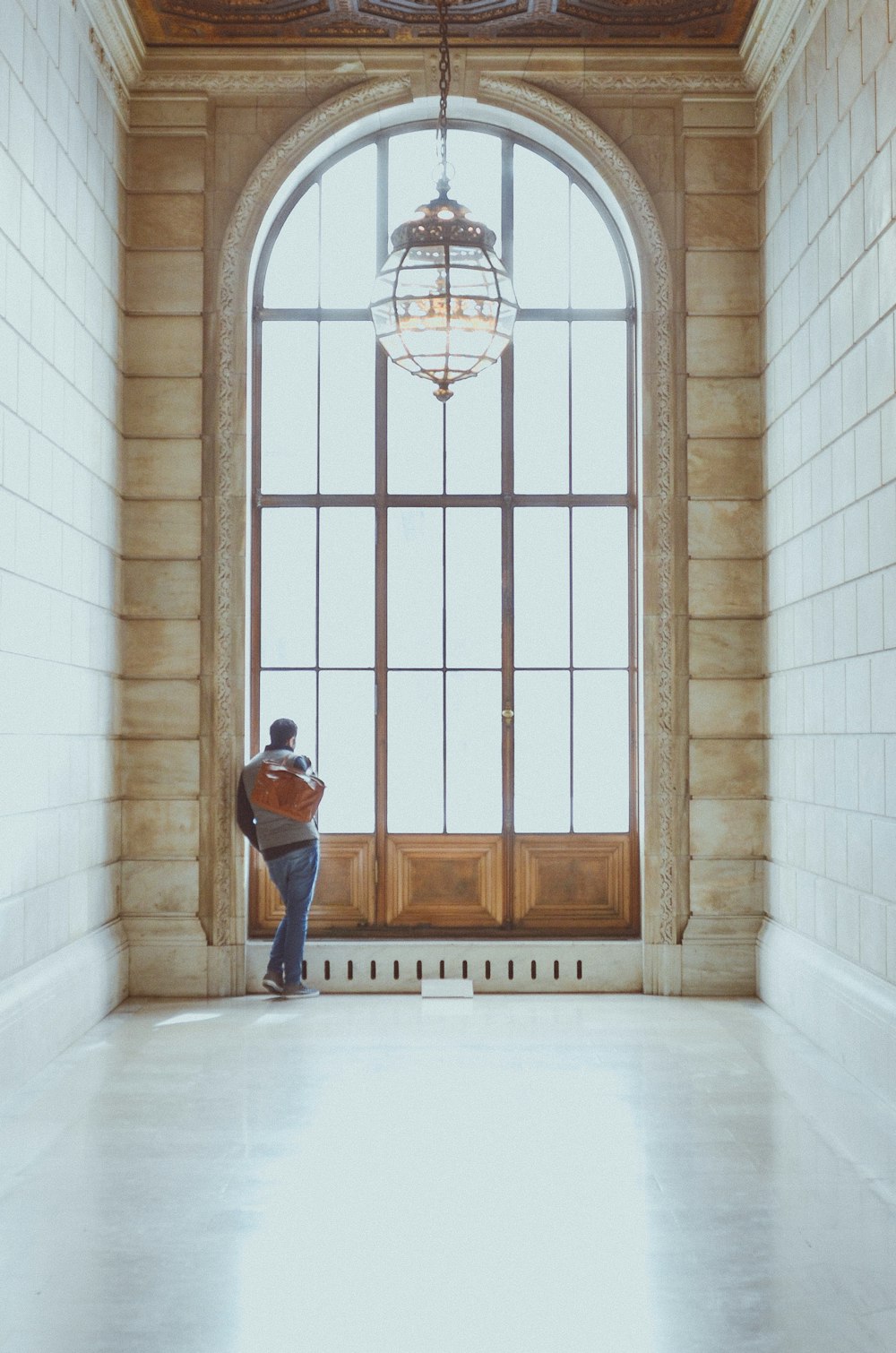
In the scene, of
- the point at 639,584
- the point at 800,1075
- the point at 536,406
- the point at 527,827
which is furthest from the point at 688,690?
the point at 800,1075

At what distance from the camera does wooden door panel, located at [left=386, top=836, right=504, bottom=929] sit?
6.84 meters

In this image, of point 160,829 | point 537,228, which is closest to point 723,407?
point 537,228

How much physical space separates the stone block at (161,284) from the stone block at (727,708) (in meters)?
3.20

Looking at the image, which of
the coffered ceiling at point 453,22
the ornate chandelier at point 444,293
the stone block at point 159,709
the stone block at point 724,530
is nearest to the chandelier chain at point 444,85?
the coffered ceiling at point 453,22

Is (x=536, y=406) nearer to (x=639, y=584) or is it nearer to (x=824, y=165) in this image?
(x=639, y=584)

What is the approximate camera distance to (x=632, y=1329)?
2.88 metres

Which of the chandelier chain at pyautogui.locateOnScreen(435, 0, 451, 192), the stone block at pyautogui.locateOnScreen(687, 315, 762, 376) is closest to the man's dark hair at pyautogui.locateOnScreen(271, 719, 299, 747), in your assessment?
the chandelier chain at pyautogui.locateOnScreen(435, 0, 451, 192)

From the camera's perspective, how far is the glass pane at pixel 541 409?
23.0 feet

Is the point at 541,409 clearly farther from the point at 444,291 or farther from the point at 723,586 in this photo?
the point at 444,291

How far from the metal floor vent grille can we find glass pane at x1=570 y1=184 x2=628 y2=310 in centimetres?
338

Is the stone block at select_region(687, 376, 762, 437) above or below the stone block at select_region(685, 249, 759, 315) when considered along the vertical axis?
below

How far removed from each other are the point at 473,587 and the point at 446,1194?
3.78 metres

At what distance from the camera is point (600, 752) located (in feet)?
22.7

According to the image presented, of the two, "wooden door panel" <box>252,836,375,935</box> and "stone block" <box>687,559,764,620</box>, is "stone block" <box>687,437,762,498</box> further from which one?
"wooden door panel" <box>252,836,375,935</box>
